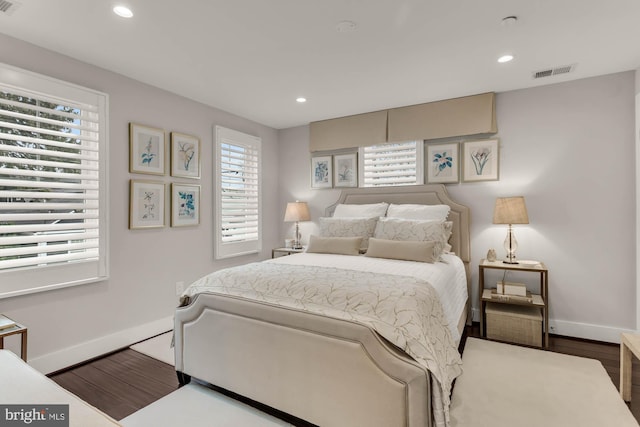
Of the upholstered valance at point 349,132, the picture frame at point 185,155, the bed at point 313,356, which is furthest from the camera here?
the upholstered valance at point 349,132

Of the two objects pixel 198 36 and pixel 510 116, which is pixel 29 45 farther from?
pixel 510 116

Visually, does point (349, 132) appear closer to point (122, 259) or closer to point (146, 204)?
point (146, 204)

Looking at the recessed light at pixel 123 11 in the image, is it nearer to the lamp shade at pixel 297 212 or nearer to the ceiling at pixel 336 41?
the ceiling at pixel 336 41

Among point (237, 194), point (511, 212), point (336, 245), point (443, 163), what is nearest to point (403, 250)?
point (336, 245)

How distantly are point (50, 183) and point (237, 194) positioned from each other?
6.43 feet

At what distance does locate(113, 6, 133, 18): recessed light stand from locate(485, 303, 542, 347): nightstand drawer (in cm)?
369

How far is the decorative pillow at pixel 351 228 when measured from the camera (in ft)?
11.1

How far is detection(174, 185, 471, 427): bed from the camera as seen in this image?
1.47 m

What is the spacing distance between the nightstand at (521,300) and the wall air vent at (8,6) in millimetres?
4000

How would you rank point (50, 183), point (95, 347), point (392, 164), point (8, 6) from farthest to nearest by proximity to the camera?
point (392, 164)
point (95, 347)
point (50, 183)
point (8, 6)

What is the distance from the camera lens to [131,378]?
234 cm

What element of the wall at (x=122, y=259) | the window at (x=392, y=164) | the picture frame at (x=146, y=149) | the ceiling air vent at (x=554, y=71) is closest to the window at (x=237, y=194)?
the wall at (x=122, y=259)

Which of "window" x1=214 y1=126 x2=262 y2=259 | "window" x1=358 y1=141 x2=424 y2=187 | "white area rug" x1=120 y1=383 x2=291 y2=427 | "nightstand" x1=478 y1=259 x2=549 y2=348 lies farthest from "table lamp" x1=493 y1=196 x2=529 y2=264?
"window" x1=214 y1=126 x2=262 y2=259

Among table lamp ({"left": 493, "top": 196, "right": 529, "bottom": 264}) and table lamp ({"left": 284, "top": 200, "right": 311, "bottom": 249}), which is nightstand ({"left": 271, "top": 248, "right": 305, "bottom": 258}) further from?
table lamp ({"left": 493, "top": 196, "right": 529, "bottom": 264})
